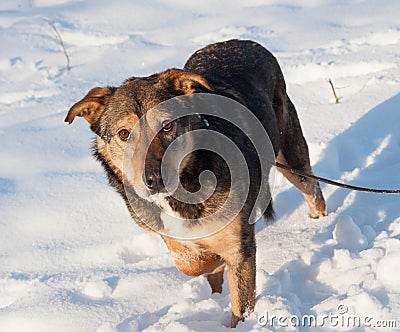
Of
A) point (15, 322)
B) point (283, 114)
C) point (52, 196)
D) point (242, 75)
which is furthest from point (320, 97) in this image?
point (15, 322)

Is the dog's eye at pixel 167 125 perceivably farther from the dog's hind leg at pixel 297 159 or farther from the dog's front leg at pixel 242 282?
the dog's hind leg at pixel 297 159

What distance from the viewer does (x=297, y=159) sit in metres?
4.55

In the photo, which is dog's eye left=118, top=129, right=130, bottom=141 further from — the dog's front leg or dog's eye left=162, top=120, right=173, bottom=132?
the dog's front leg

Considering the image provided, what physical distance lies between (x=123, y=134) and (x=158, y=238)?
1556 mm

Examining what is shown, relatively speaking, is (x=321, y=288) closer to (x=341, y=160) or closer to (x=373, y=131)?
(x=341, y=160)

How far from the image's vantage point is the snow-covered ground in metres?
3.56

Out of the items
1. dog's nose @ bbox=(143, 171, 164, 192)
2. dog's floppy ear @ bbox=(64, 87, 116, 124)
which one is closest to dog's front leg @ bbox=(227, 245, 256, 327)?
dog's nose @ bbox=(143, 171, 164, 192)

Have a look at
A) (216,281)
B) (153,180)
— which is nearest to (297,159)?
(216,281)

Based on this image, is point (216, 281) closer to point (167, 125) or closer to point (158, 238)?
point (158, 238)

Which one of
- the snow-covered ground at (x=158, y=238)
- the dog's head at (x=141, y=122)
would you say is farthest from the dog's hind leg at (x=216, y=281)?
the dog's head at (x=141, y=122)

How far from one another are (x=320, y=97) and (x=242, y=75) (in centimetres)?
273

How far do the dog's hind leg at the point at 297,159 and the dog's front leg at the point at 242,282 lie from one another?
1357 mm

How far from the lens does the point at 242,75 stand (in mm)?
4098

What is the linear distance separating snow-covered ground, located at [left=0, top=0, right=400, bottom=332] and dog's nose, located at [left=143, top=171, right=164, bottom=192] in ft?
2.93
